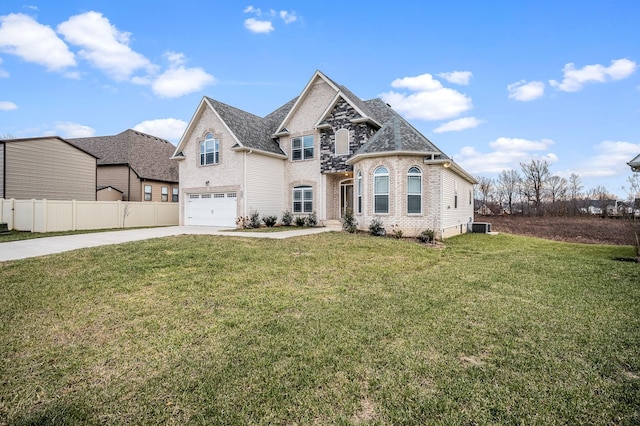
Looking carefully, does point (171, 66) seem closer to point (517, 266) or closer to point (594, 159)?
point (517, 266)

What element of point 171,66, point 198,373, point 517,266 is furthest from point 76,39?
point 517,266

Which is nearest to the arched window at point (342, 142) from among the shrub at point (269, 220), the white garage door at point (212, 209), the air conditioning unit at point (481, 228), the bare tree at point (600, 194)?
the shrub at point (269, 220)

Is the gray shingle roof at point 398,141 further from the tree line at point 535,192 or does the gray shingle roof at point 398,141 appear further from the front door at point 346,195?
the tree line at point 535,192

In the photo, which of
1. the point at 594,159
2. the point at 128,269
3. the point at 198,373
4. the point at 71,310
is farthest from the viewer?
the point at 594,159

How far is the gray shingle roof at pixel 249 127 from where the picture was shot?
1875 cm

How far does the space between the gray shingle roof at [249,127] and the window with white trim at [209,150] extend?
1555mm

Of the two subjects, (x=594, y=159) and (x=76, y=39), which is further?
(x=594, y=159)

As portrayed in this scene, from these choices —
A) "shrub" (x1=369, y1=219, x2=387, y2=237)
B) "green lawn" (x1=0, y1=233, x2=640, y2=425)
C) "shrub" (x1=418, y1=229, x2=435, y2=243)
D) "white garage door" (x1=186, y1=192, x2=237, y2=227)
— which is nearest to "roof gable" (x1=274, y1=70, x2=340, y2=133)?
"white garage door" (x1=186, y1=192, x2=237, y2=227)

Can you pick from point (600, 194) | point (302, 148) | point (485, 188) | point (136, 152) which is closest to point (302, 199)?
point (302, 148)

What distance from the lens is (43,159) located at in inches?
821

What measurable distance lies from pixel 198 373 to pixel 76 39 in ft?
58.2

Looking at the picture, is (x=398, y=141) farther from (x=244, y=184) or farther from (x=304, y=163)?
(x=244, y=184)

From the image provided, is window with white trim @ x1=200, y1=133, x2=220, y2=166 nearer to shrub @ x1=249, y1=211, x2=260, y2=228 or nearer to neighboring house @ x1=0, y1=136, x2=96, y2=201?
shrub @ x1=249, y1=211, x2=260, y2=228

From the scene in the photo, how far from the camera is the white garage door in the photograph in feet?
62.5
